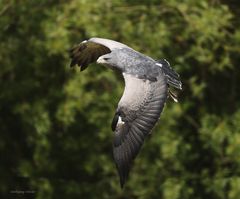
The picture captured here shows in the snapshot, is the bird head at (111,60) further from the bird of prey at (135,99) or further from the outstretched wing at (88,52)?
the outstretched wing at (88,52)

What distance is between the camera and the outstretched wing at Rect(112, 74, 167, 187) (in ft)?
21.3

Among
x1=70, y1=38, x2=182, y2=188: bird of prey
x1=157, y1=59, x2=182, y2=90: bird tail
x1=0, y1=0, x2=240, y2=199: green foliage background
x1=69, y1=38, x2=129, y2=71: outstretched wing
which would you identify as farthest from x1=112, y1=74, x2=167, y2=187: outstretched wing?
x1=0, y1=0, x2=240, y2=199: green foliage background

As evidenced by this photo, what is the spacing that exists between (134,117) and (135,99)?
0.13m

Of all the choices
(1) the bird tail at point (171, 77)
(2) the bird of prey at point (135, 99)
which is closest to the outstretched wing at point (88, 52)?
(2) the bird of prey at point (135, 99)

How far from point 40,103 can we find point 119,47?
2124 mm

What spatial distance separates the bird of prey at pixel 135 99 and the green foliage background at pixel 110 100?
1.47 m

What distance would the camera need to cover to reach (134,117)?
659 cm

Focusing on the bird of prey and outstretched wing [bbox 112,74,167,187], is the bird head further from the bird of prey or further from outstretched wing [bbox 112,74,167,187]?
outstretched wing [bbox 112,74,167,187]

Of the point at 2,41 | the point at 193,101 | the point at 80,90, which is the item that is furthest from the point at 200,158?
the point at 2,41

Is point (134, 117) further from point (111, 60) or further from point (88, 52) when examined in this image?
point (88, 52)

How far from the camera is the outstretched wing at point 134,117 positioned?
650cm

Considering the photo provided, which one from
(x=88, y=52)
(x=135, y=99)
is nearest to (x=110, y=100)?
(x=88, y=52)

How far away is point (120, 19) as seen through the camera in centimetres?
870

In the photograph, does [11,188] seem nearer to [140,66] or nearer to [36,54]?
[36,54]
